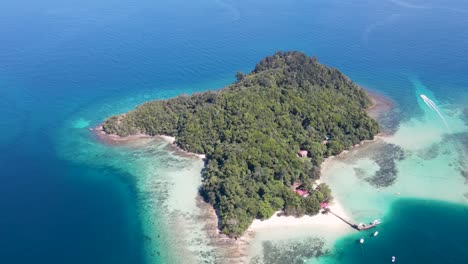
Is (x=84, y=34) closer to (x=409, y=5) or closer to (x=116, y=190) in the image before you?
(x=116, y=190)

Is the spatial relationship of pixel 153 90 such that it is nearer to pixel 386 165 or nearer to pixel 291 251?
pixel 386 165

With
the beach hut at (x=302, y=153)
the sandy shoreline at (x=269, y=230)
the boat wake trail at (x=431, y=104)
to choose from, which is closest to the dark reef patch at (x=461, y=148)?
the boat wake trail at (x=431, y=104)

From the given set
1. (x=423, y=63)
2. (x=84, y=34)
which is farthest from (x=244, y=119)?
(x=84, y=34)

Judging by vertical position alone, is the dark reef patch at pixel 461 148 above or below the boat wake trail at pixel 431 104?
below

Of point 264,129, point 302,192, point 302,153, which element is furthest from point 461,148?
point 264,129

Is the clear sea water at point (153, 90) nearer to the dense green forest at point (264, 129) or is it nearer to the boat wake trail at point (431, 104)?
the boat wake trail at point (431, 104)

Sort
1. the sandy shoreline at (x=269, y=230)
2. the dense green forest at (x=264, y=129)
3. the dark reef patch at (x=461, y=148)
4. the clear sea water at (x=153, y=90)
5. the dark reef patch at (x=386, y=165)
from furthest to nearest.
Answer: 1. the dark reef patch at (x=461, y=148)
2. the dark reef patch at (x=386, y=165)
3. the dense green forest at (x=264, y=129)
4. the clear sea water at (x=153, y=90)
5. the sandy shoreline at (x=269, y=230)

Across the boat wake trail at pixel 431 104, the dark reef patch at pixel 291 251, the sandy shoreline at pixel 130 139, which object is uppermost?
the boat wake trail at pixel 431 104
